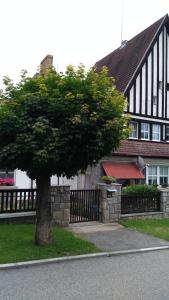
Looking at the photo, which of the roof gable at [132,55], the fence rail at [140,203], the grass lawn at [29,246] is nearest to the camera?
the grass lawn at [29,246]

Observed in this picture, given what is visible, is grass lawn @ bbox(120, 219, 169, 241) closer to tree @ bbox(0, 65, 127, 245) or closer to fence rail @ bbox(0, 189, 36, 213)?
fence rail @ bbox(0, 189, 36, 213)

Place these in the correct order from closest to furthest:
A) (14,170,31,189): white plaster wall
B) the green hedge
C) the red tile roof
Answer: the green hedge, the red tile roof, (14,170,31,189): white plaster wall

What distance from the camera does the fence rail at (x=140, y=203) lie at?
43.5 ft

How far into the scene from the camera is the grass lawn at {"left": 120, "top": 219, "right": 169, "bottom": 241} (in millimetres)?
10870

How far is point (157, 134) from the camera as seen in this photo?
848 inches

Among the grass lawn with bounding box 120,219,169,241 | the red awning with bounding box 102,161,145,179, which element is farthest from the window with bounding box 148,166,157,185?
the grass lawn with bounding box 120,219,169,241

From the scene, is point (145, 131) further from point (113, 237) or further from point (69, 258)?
point (69, 258)

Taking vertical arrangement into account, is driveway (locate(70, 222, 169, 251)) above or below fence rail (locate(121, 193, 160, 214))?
below

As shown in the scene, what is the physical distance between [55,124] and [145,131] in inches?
547

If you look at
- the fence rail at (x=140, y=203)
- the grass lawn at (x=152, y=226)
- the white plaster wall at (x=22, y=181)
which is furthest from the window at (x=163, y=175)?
the white plaster wall at (x=22, y=181)

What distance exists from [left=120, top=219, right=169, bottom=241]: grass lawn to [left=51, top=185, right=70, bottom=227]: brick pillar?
2.40 metres

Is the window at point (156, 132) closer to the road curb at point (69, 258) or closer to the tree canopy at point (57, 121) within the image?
the road curb at point (69, 258)

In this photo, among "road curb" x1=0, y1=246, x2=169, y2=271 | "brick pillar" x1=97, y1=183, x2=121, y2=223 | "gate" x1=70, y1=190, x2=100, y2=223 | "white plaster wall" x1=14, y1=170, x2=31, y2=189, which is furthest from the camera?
"white plaster wall" x1=14, y1=170, x2=31, y2=189

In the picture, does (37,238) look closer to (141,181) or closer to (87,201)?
(87,201)
